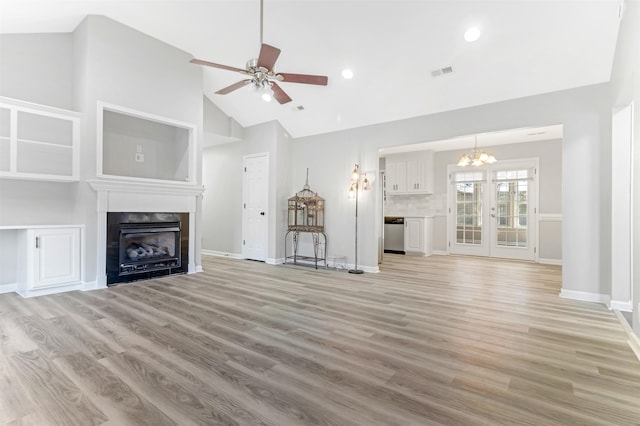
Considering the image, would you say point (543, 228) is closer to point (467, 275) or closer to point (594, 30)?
point (467, 275)

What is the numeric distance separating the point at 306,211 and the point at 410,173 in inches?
145

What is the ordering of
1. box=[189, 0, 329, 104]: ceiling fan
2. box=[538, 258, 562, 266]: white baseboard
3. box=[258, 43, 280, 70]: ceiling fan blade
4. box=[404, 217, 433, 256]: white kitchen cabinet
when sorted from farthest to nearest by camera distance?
box=[404, 217, 433, 256]: white kitchen cabinet
box=[538, 258, 562, 266]: white baseboard
box=[189, 0, 329, 104]: ceiling fan
box=[258, 43, 280, 70]: ceiling fan blade

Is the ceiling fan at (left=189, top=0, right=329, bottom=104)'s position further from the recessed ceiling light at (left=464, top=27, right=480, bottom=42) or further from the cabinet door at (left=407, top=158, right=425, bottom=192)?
the cabinet door at (left=407, top=158, right=425, bottom=192)

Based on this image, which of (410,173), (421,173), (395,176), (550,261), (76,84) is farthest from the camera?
(395,176)

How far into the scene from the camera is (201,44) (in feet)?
15.8

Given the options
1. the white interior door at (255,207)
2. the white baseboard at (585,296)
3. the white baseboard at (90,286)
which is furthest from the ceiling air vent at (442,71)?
the white baseboard at (90,286)

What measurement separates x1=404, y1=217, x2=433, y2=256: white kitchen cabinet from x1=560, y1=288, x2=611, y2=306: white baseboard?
408 centimetres

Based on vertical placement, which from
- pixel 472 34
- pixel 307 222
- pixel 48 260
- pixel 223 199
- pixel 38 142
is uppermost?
pixel 472 34

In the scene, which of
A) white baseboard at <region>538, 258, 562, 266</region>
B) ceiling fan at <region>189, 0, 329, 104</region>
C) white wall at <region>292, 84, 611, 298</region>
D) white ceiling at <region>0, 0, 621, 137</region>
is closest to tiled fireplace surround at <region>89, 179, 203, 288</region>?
ceiling fan at <region>189, 0, 329, 104</region>

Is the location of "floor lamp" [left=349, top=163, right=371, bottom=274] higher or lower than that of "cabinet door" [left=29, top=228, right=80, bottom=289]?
higher

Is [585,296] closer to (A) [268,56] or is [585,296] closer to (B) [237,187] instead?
(A) [268,56]

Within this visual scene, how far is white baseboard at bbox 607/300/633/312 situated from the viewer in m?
3.29

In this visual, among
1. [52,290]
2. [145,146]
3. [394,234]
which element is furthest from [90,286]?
[394,234]

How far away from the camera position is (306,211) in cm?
625
